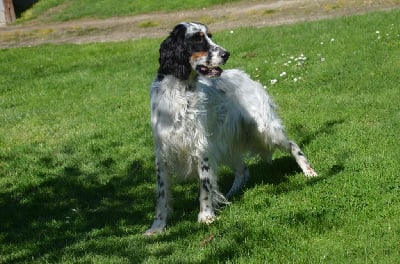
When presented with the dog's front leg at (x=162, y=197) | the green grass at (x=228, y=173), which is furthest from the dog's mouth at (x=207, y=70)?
the green grass at (x=228, y=173)

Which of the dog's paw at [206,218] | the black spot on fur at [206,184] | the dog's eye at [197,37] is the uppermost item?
the dog's eye at [197,37]

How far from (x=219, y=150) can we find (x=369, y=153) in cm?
176

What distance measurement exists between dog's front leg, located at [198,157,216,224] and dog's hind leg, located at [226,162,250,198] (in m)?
0.70

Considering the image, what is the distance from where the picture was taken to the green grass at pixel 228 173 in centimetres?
530

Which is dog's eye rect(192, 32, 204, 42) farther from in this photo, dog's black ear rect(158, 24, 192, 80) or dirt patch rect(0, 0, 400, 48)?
dirt patch rect(0, 0, 400, 48)

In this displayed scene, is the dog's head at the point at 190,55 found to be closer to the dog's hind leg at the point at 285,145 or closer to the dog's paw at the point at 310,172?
the dog's hind leg at the point at 285,145

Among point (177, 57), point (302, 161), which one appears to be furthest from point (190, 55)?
point (302, 161)

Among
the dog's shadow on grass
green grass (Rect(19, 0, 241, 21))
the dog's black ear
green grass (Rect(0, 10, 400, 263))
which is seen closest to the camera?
green grass (Rect(0, 10, 400, 263))

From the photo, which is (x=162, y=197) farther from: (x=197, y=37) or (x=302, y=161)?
(x=302, y=161)

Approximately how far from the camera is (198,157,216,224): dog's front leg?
6.23 m

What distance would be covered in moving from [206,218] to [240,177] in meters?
1.27

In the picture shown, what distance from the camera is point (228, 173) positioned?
796 cm

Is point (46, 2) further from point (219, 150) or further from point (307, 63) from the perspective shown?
point (219, 150)

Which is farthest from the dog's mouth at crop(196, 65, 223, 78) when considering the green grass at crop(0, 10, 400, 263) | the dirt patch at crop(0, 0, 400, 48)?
the dirt patch at crop(0, 0, 400, 48)
